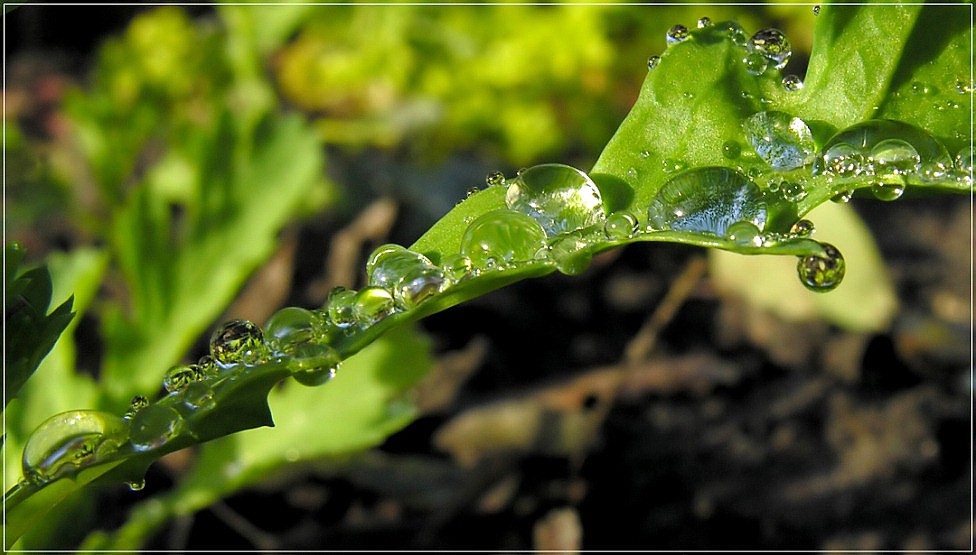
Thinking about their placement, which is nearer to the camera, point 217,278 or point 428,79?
point 217,278

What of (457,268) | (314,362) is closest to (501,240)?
(457,268)

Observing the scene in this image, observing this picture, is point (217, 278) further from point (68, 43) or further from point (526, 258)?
point (68, 43)

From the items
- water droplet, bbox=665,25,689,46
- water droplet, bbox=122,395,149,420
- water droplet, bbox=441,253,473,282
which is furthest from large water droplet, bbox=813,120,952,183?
water droplet, bbox=122,395,149,420

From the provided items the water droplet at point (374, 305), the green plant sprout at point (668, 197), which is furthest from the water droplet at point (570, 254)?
the water droplet at point (374, 305)

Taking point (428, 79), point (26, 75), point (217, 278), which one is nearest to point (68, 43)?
point (26, 75)

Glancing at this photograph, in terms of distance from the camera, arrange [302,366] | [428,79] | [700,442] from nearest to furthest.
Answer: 1. [302,366]
2. [700,442]
3. [428,79]

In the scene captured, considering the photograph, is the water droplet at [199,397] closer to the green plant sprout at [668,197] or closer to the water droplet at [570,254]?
the green plant sprout at [668,197]

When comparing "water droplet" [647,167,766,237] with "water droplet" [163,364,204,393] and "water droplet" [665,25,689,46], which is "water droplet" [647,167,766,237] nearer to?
"water droplet" [665,25,689,46]
